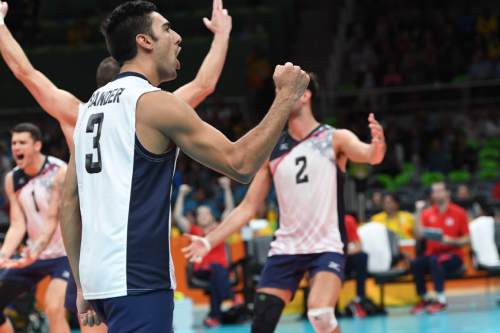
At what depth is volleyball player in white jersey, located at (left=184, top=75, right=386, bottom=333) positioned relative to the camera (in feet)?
21.5

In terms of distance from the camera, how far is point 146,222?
367 centimetres

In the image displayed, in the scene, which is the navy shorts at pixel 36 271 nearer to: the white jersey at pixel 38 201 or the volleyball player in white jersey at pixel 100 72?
the white jersey at pixel 38 201

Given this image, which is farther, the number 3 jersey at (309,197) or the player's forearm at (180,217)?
the player's forearm at (180,217)

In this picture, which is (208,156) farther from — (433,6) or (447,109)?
(433,6)

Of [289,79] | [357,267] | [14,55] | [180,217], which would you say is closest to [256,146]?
[289,79]

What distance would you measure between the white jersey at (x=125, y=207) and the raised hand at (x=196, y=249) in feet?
5.05

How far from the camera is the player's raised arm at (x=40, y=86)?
580 cm

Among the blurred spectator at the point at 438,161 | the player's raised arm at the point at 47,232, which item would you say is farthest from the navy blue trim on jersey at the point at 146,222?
the blurred spectator at the point at 438,161

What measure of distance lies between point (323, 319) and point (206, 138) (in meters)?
2.96

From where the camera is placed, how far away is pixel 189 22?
22.1 m

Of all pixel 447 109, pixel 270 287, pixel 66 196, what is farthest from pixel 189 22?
pixel 66 196

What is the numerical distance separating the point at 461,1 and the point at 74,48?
10424 mm

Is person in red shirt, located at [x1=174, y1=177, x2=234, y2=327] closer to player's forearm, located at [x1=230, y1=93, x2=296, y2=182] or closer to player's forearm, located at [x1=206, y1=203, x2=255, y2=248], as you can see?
player's forearm, located at [x1=206, y1=203, x2=255, y2=248]

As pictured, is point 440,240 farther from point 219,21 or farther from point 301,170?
point 219,21
